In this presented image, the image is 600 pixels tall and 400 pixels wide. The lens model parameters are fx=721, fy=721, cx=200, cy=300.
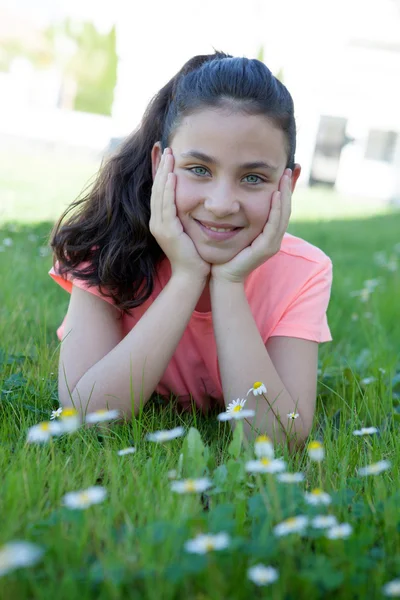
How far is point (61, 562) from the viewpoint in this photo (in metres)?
1.13

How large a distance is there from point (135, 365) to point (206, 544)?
101cm

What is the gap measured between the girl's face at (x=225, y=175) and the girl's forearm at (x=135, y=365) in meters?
0.24

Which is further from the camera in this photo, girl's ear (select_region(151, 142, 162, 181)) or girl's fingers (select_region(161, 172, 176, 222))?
girl's ear (select_region(151, 142, 162, 181))

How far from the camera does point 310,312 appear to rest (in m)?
2.31

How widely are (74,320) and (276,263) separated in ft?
2.29

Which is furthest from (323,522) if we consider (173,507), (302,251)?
(302,251)

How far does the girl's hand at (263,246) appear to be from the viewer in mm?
2154

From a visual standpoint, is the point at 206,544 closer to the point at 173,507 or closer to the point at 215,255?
the point at 173,507

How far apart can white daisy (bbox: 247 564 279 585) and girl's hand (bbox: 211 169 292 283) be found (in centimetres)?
118

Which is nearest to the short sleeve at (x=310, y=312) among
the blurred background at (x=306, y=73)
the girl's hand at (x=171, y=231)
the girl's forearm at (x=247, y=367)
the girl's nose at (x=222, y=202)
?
the girl's forearm at (x=247, y=367)

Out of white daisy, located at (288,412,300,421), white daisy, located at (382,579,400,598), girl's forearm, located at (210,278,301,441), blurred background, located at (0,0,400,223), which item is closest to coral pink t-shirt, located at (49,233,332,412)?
girl's forearm, located at (210,278,301,441)

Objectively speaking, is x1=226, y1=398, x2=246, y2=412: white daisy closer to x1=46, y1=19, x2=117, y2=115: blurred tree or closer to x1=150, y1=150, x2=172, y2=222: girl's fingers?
x1=150, y1=150, x2=172, y2=222: girl's fingers

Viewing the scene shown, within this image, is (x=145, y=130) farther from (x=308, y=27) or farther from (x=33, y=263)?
(x=308, y=27)

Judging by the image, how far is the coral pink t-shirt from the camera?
2.35m
